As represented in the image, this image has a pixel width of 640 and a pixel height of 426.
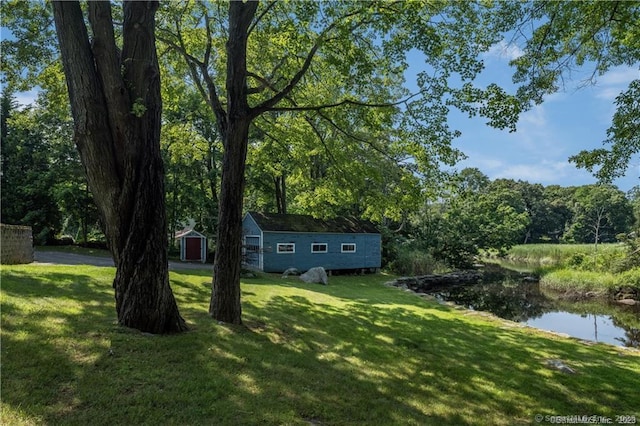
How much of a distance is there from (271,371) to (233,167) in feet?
12.2

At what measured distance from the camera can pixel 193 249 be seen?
24047mm

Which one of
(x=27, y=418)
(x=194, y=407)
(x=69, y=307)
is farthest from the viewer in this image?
(x=69, y=307)

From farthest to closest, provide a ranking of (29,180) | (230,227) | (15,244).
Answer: (29,180) < (15,244) < (230,227)

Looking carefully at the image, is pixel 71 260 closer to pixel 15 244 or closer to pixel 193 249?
pixel 15 244

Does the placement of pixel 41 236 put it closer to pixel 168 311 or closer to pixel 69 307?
pixel 69 307

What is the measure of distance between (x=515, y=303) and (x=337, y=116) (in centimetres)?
1378

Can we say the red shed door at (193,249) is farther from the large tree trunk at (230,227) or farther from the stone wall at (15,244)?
the large tree trunk at (230,227)

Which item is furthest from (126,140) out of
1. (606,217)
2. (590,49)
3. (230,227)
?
(606,217)

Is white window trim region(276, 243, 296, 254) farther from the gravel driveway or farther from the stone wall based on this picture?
the stone wall

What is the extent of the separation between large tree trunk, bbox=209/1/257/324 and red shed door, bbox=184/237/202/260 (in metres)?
18.3

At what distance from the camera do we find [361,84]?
795 cm

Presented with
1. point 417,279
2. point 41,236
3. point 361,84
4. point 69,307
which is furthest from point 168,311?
point 41,236

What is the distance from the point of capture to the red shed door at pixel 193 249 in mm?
23891

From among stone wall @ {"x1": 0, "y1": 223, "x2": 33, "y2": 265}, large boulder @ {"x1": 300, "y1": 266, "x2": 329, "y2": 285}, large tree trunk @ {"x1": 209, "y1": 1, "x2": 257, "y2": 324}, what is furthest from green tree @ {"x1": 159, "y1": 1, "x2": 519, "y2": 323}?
large boulder @ {"x1": 300, "y1": 266, "x2": 329, "y2": 285}
